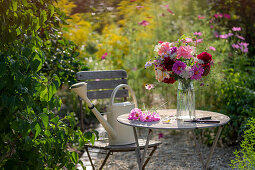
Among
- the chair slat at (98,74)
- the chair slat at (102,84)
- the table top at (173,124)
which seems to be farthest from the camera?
the chair slat at (102,84)

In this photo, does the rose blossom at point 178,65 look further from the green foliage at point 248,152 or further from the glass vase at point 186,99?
the green foliage at point 248,152

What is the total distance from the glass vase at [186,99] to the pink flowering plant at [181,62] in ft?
0.17

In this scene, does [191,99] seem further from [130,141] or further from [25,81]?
[25,81]

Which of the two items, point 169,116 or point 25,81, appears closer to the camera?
point 25,81

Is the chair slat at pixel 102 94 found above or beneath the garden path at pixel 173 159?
above

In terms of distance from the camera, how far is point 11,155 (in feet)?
6.54

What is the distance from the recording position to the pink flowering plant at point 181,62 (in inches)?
88.8

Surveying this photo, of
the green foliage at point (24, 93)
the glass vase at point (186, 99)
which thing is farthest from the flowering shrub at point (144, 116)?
the green foliage at point (24, 93)

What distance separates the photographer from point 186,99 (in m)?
2.39

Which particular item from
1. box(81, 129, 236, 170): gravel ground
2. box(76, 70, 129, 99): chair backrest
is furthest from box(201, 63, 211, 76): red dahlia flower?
box(76, 70, 129, 99): chair backrest

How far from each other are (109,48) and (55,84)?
4.17 metres

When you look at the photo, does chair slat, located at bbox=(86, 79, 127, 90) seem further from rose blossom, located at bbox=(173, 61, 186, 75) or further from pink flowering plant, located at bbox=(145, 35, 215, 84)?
rose blossom, located at bbox=(173, 61, 186, 75)

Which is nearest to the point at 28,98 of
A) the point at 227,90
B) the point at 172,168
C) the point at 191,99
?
the point at 191,99

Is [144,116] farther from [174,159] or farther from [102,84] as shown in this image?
[174,159]
